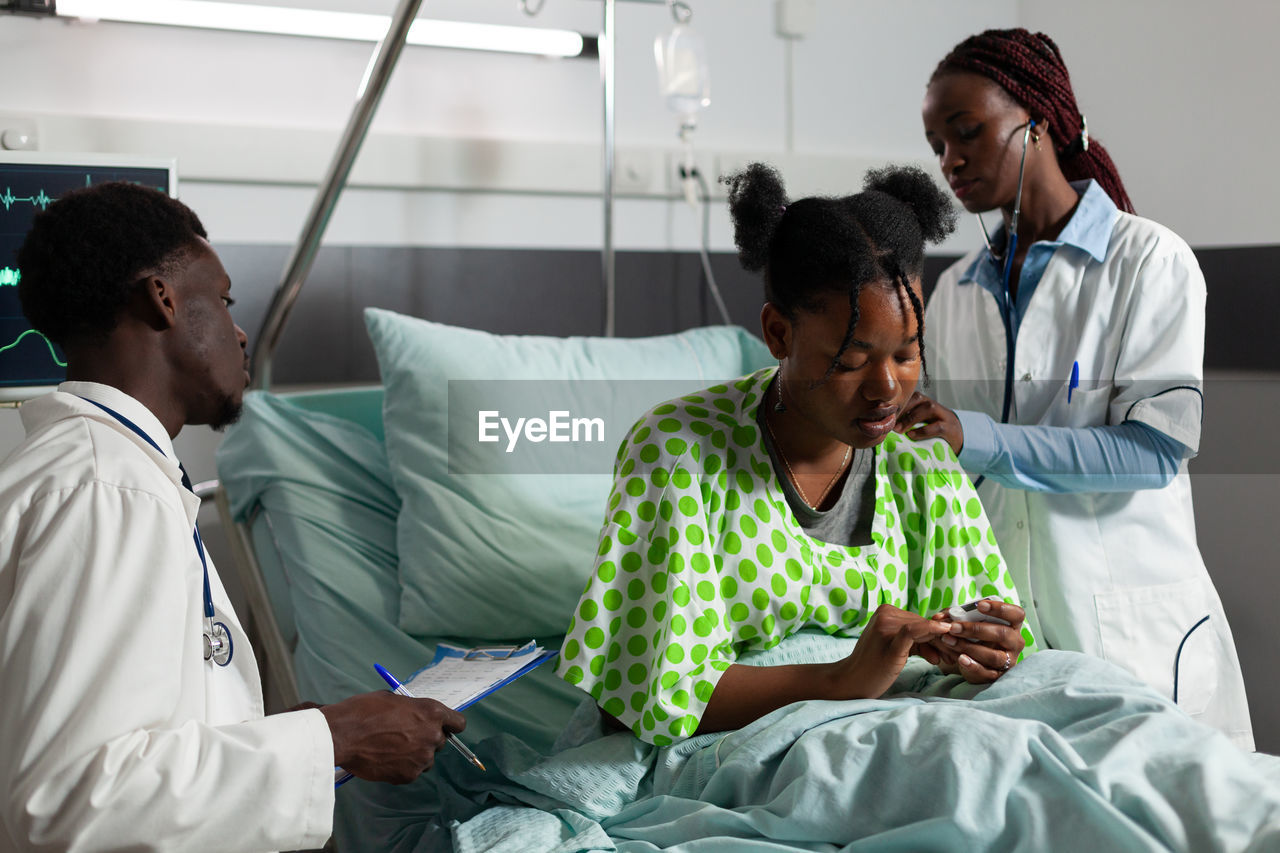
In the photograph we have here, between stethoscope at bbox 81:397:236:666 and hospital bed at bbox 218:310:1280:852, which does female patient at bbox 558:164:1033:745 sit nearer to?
hospital bed at bbox 218:310:1280:852

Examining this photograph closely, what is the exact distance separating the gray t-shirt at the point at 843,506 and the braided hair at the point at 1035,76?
0.66m

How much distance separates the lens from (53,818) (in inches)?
33.5

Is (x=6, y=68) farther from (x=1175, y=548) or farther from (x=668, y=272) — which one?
(x=1175, y=548)

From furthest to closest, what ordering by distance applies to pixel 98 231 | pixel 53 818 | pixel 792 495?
pixel 792 495 → pixel 98 231 → pixel 53 818

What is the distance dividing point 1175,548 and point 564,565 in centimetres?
96

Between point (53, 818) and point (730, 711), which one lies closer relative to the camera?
point (53, 818)

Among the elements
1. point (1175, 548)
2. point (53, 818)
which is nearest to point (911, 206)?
point (1175, 548)

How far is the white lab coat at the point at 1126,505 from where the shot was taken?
5.43 feet

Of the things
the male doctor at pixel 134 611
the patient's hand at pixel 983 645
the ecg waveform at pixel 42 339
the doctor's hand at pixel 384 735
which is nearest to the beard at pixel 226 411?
the male doctor at pixel 134 611

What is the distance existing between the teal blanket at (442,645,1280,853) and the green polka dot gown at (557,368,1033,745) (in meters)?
0.09

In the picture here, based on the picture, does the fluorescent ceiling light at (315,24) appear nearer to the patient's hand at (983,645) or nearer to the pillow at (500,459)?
the pillow at (500,459)

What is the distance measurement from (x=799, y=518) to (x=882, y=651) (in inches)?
9.6

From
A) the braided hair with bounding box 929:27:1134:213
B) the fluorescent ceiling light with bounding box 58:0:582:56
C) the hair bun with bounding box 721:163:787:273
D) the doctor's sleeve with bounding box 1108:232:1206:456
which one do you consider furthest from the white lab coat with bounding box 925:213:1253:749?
the fluorescent ceiling light with bounding box 58:0:582:56

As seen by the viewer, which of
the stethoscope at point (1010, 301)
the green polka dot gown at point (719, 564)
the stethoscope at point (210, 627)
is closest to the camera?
the stethoscope at point (210, 627)
